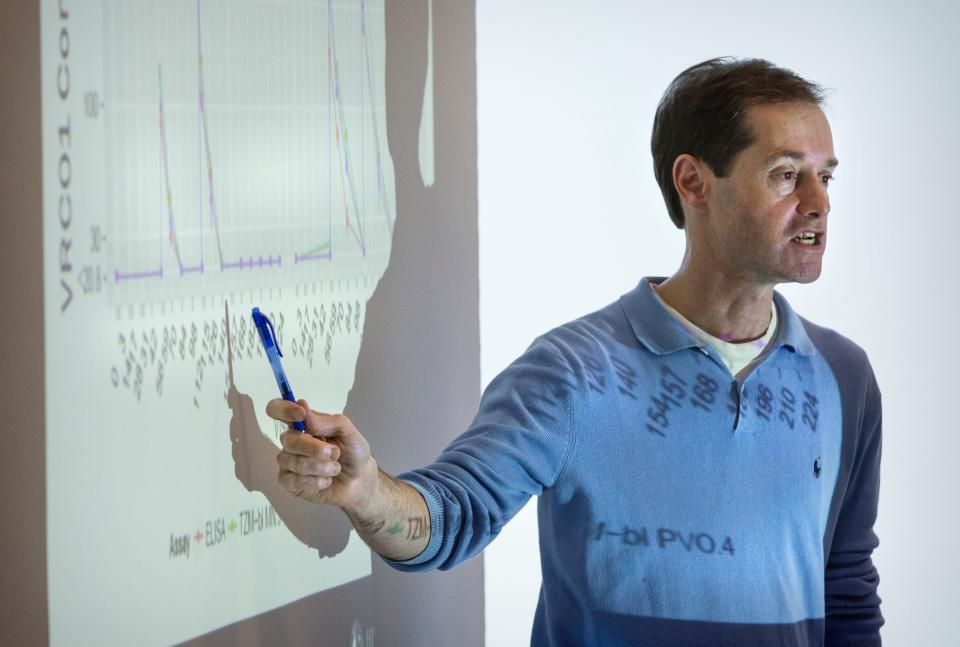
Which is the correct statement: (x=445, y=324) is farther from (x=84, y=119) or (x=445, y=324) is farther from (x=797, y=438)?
(x=84, y=119)

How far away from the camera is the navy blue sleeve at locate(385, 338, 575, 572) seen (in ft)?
4.05

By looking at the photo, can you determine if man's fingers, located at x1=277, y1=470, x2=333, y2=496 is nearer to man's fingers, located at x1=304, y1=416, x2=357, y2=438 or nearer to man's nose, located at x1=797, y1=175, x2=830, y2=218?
man's fingers, located at x1=304, y1=416, x2=357, y2=438

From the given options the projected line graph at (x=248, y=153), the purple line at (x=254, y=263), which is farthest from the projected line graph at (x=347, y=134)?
the purple line at (x=254, y=263)

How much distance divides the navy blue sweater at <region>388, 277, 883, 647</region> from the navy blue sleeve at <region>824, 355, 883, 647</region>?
0.08 meters

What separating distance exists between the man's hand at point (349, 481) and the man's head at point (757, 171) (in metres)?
0.60

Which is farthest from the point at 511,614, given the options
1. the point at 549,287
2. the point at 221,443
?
the point at 221,443

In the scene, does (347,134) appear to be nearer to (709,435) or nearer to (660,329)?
(660,329)

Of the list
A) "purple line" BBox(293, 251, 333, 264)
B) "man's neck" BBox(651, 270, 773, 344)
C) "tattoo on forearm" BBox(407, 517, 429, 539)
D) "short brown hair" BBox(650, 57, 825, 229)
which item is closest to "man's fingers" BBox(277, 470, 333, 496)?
"tattoo on forearm" BBox(407, 517, 429, 539)

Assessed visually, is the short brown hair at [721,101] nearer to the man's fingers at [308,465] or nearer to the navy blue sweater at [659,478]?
the navy blue sweater at [659,478]

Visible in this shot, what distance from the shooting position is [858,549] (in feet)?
5.41

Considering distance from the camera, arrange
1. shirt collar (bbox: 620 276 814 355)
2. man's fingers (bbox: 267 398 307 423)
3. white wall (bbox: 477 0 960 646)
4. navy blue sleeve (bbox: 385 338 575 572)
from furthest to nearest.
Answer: white wall (bbox: 477 0 960 646) → shirt collar (bbox: 620 276 814 355) → navy blue sleeve (bbox: 385 338 575 572) → man's fingers (bbox: 267 398 307 423)

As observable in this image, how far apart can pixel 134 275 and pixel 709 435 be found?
725mm

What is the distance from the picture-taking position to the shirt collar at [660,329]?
150cm

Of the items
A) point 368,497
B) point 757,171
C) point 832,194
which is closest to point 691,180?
point 757,171
